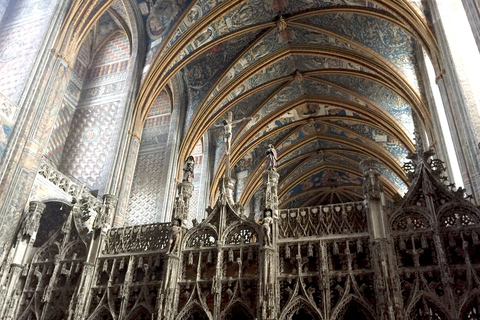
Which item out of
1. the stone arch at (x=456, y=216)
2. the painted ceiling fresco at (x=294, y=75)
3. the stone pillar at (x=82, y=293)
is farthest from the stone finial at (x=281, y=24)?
the stone pillar at (x=82, y=293)

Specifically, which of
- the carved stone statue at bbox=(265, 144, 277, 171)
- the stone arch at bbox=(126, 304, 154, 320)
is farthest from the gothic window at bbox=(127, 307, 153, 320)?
the carved stone statue at bbox=(265, 144, 277, 171)

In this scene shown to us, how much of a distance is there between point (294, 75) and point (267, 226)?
1265 centimetres

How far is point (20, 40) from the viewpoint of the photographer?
35.3 feet

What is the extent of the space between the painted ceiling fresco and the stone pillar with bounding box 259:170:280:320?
7.26 meters

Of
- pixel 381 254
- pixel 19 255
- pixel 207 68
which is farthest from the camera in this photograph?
pixel 207 68

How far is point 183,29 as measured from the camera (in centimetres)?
1534

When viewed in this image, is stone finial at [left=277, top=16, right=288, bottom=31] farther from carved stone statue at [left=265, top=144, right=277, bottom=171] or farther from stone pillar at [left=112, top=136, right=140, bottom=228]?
carved stone statue at [left=265, top=144, right=277, bottom=171]

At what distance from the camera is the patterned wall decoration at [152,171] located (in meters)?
16.0

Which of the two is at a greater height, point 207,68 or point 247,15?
point 247,15

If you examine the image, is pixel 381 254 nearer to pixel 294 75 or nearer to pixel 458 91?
pixel 458 91

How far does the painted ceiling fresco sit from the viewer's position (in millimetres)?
15188

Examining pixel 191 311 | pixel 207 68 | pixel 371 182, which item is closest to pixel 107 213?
pixel 191 311

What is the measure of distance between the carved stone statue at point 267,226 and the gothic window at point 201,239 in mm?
1184

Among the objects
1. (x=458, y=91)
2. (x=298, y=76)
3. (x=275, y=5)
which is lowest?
(x=458, y=91)
